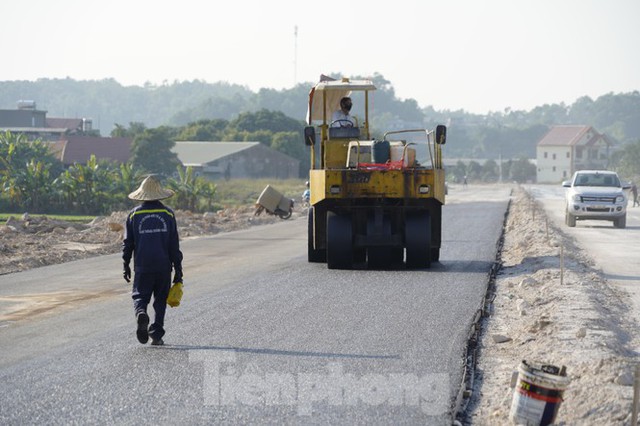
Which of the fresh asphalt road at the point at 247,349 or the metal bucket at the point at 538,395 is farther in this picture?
the fresh asphalt road at the point at 247,349

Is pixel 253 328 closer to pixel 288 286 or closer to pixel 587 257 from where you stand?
pixel 288 286

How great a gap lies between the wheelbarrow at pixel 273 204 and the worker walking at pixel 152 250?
1134 inches

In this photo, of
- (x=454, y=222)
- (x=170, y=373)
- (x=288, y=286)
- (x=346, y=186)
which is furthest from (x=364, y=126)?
(x=454, y=222)

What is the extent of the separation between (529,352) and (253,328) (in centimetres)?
314

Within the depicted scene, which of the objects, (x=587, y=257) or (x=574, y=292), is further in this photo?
(x=587, y=257)

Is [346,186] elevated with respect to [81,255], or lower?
→ elevated

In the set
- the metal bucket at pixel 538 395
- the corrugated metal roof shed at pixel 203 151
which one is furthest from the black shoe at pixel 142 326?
the corrugated metal roof shed at pixel 203 151

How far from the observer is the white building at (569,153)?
526 feet

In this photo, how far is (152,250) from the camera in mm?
11602

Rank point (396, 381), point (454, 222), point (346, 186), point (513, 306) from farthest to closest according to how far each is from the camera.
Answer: point (454, 222) → point (346, 186) → point (513, 306) → point (396, 381)

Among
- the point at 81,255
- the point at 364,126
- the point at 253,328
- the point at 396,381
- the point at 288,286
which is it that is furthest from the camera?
the point at 81,255

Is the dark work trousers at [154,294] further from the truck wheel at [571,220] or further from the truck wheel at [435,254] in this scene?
the truck wheel at [571,220]

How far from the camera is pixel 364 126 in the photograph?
72.5 feet

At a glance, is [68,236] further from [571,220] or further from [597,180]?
[597,180]
